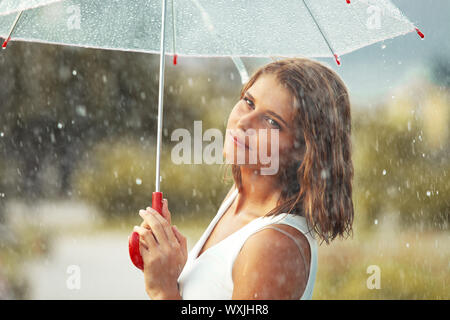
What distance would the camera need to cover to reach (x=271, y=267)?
121 cm

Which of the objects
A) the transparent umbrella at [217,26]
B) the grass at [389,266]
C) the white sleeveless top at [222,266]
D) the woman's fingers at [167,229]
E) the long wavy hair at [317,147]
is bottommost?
the grass at [389,266]

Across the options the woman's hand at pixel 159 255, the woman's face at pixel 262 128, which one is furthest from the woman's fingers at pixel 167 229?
the woman's face at pixel 262 128

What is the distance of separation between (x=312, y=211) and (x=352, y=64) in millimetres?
5167

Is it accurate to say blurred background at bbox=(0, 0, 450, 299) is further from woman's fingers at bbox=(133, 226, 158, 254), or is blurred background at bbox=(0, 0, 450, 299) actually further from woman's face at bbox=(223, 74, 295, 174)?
woman's fingers at bbox=(133, 226, 158, 254)

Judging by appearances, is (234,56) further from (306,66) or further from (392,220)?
(392,220)

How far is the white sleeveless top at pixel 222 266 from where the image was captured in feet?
4.25

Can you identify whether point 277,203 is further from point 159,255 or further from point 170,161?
point 170,161

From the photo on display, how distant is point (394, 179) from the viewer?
607 cm

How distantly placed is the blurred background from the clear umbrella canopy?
13.4ft

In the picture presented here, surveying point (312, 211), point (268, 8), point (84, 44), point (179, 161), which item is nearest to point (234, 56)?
point (268, 8)

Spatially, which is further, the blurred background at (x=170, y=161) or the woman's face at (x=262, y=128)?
the blurred background at (x=170, y=161)

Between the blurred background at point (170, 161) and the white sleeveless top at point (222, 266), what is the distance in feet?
14.9

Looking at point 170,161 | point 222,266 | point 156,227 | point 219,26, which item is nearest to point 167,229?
point 156,227

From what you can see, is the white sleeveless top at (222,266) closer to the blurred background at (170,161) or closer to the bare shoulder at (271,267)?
the bare shoulder at (271,267)
